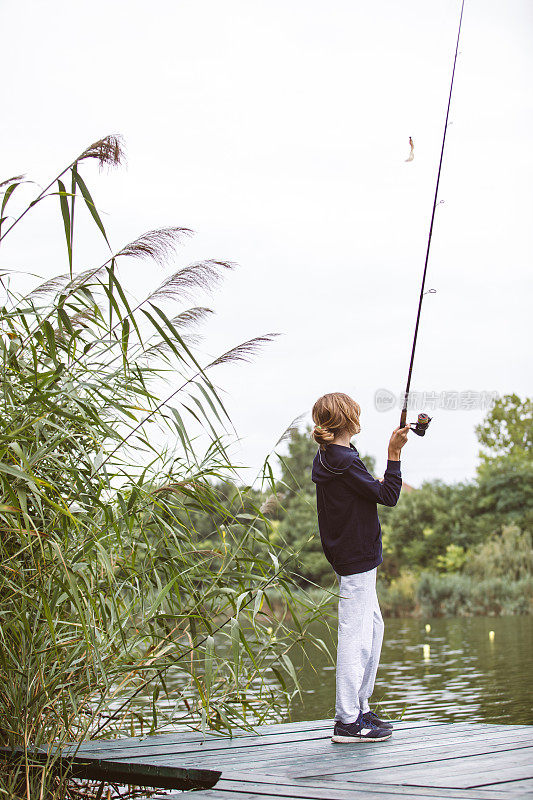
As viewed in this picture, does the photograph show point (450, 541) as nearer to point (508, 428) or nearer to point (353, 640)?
point (508, 428)

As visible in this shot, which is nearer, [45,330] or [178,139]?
[45,330]

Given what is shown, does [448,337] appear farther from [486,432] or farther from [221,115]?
[221,115]

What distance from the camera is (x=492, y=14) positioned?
4.93 metres

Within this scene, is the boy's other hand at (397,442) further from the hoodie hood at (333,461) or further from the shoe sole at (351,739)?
the shoe sole at (351,739)

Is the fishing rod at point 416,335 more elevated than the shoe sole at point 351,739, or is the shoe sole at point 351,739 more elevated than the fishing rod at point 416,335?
the fishing rod at point 416,335

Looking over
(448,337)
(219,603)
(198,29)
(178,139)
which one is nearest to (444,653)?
(219,603)

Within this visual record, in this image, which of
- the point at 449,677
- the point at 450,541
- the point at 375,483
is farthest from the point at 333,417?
the point at 450,541

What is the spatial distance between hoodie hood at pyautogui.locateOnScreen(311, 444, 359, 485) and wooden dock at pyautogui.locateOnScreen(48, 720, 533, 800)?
0.96 meters

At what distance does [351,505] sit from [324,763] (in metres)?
0.89

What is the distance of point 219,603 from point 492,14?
3526mm

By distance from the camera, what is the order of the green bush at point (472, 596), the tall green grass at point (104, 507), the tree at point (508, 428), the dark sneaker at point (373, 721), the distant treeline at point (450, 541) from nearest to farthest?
the tall green grass at point (104, 507)
the dark sneaker at point (373, 721)
the green bush at point (472, 596)
the distant treeline at point (450, 541)
the tree at point (508, 428)

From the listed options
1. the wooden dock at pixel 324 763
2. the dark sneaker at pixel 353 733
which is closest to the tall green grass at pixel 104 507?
the wooden dock at pixel 324 763

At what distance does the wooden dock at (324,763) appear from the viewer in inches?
95.1

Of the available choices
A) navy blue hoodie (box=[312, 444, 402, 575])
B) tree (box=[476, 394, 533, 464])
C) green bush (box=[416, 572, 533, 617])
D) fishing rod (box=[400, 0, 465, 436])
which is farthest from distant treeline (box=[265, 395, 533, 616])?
navy blue hoodie (box=[312, 444, 402, 575])
